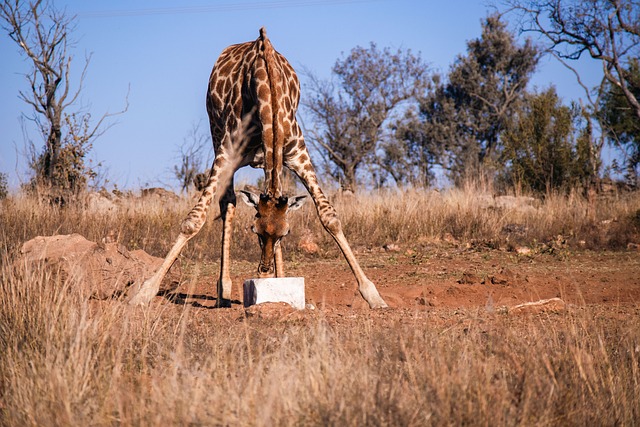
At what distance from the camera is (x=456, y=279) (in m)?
9.09

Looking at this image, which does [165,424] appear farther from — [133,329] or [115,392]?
[133,329]

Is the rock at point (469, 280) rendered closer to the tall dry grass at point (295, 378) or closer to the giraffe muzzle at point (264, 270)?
the giraffe muzzle at point (264, 270)

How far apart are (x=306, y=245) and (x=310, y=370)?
874 cm

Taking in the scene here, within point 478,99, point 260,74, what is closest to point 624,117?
point 478,99

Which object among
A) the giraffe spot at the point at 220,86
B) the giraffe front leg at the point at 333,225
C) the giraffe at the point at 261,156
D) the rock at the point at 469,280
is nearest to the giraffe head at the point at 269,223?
the giraffe at the point at 261,156

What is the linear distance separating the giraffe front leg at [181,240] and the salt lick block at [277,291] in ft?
2.55

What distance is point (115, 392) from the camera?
3.27 meters

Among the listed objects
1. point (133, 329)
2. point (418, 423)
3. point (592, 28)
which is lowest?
point (418, 423)

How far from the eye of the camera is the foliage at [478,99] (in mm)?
37469

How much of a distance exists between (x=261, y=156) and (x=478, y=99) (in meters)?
32.9

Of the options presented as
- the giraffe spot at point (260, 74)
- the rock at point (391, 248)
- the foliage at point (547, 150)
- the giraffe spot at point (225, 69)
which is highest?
the foliage at point (547, 150)

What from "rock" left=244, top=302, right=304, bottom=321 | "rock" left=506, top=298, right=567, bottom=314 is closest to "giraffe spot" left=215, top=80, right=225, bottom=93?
"rock" left=244, top=302, right=304, bottom=321

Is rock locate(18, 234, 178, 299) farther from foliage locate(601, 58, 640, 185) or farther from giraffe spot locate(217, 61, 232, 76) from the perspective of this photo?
foliage locate(601, 58, 640, 185)

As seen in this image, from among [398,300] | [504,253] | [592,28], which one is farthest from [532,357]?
[592,28]
